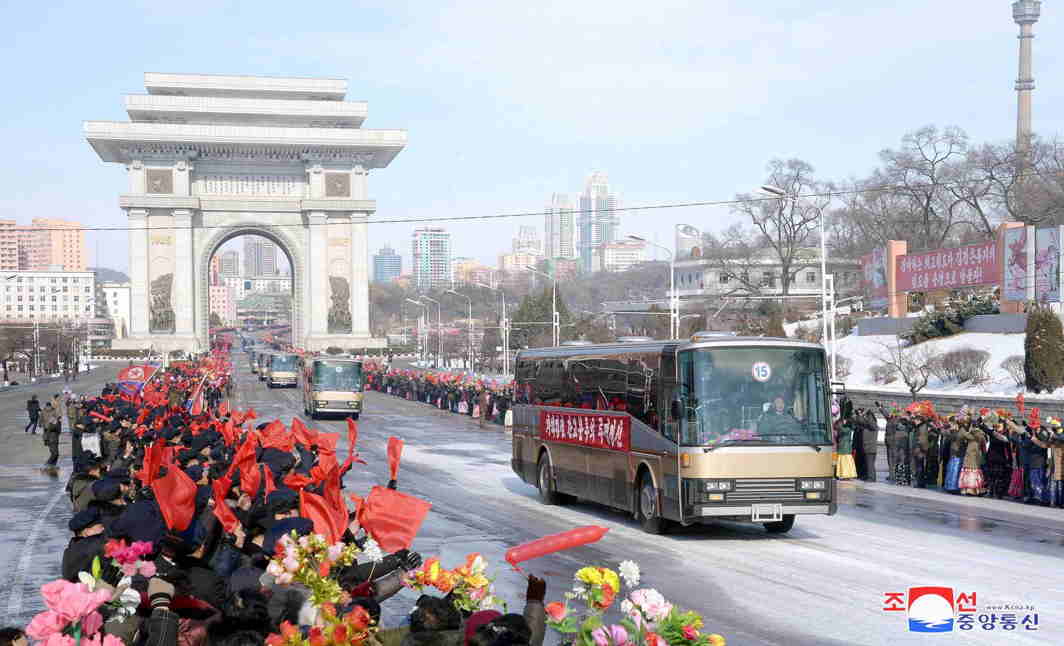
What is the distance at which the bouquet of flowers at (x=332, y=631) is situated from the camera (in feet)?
16.7

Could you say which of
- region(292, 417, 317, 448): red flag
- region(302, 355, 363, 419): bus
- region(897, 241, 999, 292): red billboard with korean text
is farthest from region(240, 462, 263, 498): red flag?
region(897, 241, 999, 292): red billboard with korean text

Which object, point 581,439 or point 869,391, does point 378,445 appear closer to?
point 581,439

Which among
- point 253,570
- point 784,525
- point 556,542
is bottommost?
point 784,525

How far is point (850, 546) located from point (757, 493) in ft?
4.32

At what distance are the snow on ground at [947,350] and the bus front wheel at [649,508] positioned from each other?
23381mm

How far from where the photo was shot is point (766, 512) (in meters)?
15.9

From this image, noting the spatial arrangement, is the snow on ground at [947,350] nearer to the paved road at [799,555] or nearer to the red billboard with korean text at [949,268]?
the red billboard with korean text at [949,268]

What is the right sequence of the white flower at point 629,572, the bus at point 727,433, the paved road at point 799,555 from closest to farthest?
the white flower at point 629,572, the paved road at point 799,555, the bus at point 727,433

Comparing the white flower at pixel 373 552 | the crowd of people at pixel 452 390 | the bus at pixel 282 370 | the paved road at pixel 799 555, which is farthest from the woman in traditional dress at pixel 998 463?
the bus at pixel 282 370

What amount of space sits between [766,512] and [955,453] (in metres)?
7.65

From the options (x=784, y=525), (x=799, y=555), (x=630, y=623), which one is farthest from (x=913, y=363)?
(x=630, y=623)

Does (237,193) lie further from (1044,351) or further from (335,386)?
(1044,351)

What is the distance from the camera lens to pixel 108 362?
106 meters

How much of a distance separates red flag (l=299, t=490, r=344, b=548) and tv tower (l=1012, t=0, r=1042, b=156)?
115m
